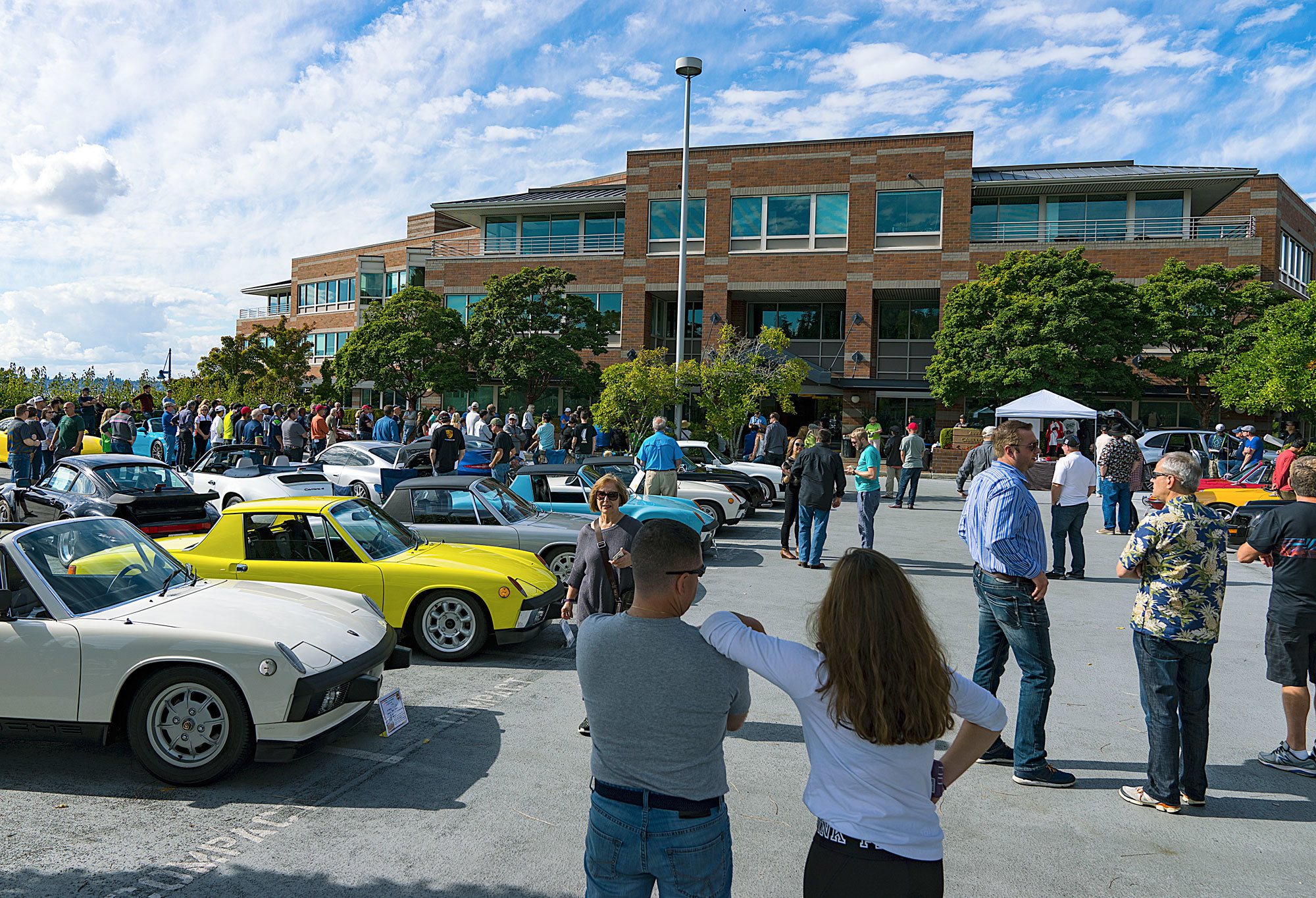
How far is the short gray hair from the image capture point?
4.66 meters

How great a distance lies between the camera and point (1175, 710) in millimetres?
4535

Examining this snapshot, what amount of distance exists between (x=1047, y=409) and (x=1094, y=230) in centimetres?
1599

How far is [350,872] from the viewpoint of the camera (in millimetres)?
3900

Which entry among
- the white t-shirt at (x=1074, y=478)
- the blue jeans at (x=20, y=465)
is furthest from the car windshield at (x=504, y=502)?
the blue jeans at (x=20, y=465)

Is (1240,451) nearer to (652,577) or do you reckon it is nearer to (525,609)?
(525,609)

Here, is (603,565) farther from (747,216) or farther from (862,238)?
(747,216)

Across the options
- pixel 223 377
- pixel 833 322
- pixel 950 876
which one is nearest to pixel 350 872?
pixel 950 876

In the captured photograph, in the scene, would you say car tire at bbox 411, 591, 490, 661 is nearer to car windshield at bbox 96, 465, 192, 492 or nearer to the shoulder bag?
the shoulder bag

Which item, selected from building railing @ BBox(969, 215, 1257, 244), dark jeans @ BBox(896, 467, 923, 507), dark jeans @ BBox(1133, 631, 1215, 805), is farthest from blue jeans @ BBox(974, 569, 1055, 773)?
building railing @ BBox(969, 215, 1257, 244)

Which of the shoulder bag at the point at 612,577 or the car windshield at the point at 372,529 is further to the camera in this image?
the car windshield at the point at 372,529

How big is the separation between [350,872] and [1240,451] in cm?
2657

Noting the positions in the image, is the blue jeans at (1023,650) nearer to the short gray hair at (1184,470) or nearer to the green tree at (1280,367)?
the short gray hair at (1184,470)

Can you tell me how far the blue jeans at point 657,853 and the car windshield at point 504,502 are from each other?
7401 millimetres

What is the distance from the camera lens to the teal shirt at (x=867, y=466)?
38.7 ft
